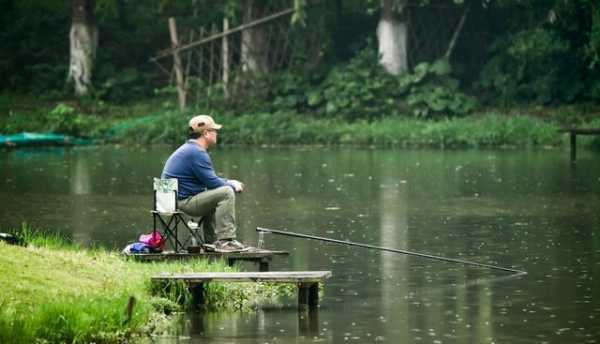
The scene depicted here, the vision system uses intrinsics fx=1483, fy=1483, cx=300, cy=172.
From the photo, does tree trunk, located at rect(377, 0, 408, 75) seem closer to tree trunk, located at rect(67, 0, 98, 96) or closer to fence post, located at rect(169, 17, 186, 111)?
fence post, located at rect(169, 17, 186, 111)

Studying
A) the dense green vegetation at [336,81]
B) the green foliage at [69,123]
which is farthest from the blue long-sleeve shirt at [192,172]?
the green foliage at [69,123]

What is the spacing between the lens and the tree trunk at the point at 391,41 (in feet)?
138

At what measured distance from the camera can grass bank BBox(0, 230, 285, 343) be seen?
11.4 meters

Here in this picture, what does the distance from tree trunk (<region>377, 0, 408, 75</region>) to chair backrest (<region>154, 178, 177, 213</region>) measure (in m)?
27.2

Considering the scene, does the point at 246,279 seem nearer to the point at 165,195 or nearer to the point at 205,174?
the point at 165,195

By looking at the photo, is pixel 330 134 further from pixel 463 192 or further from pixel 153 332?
pixel 153 332

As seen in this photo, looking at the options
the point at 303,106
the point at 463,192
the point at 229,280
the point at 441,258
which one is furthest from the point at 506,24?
the point at 229,280

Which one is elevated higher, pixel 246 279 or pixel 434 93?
pixel 434 93

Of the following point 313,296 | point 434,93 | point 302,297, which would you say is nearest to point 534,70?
point 434,93

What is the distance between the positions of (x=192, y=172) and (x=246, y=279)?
2.97 m

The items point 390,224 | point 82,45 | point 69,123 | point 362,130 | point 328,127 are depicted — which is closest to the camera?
point 390,224

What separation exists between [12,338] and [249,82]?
32.1m

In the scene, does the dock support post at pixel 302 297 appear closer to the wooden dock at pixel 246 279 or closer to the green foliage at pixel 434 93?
the wooden dock at pixel 246 279

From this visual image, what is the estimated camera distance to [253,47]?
43.5m
